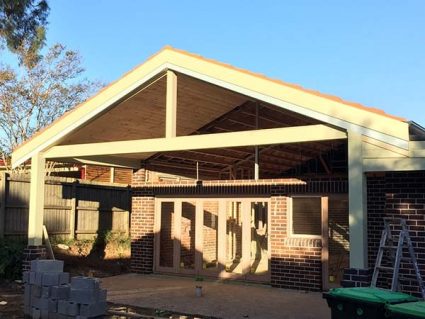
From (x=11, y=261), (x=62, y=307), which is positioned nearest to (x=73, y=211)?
(x=11, y=261)

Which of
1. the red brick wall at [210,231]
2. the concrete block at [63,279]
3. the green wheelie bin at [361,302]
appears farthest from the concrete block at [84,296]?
the red brick wall at [210,231]

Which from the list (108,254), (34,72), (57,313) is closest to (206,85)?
(57,313)

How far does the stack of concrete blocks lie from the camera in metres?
8.40

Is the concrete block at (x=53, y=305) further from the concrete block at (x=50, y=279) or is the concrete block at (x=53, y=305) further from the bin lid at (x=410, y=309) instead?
the bin lid at (x=410, y=309)

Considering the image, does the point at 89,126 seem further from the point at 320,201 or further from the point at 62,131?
the point at 320,201

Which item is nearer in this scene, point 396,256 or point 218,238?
point 396,256

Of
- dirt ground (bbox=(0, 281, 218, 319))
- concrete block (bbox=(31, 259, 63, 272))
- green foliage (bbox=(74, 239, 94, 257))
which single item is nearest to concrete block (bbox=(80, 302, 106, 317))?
dirt ground (bbox=(0, 281, 218, 319))

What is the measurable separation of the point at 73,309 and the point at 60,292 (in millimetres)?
452

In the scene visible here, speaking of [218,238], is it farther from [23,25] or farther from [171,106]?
[23,25]

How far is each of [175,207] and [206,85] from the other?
4.37 m

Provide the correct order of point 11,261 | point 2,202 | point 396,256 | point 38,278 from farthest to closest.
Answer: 1. point 2,202
2. point 11,261
3. point 38,278
4. point 396,256

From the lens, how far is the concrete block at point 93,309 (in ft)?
27.3

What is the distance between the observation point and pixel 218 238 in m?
13.1

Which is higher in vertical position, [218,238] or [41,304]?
[218,238]
